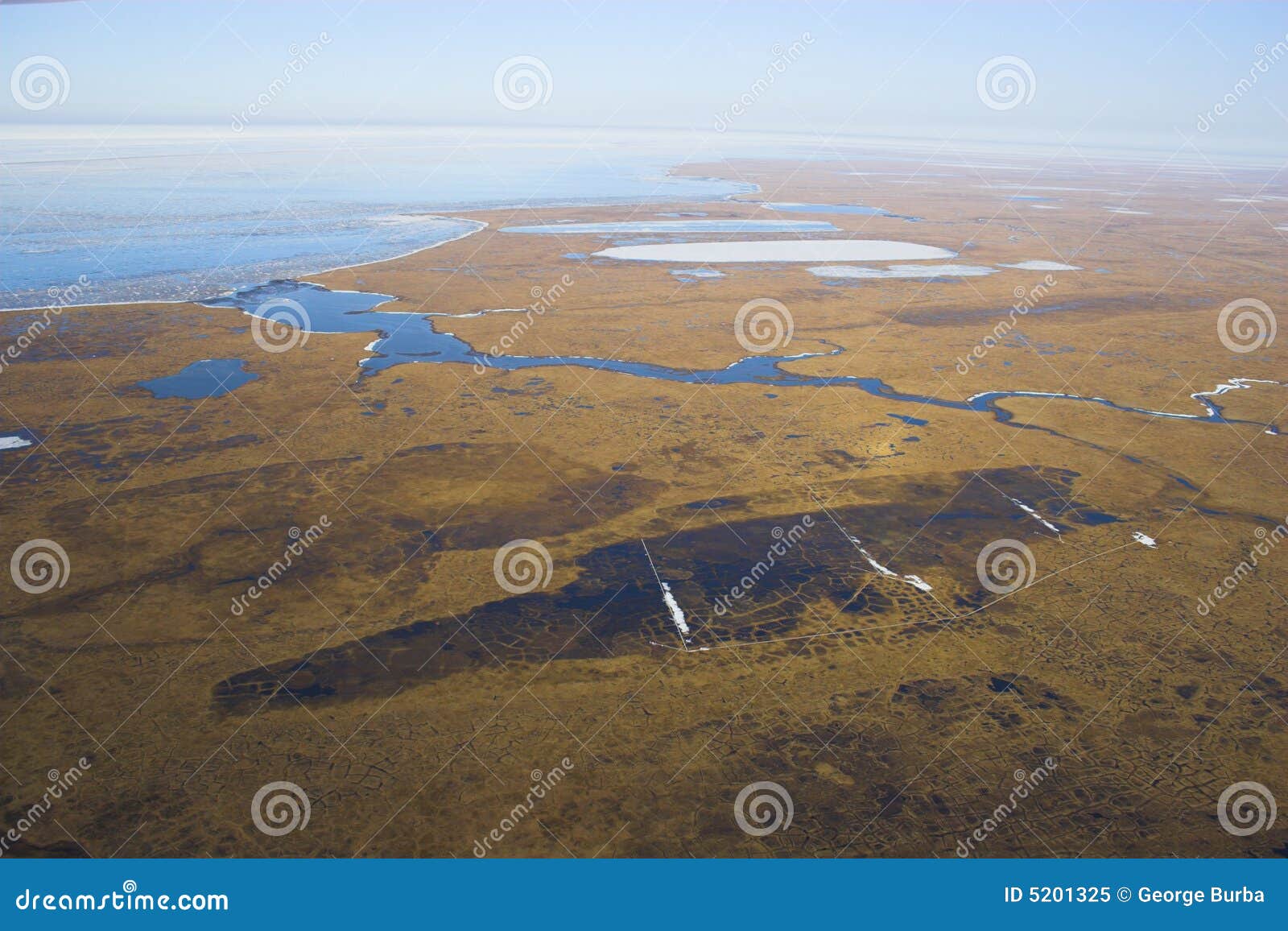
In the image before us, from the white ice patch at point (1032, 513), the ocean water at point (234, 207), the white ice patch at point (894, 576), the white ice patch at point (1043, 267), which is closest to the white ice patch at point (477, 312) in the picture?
the ocean water at point (234, 207)

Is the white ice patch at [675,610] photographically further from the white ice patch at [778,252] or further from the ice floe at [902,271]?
the white ice patch at [778,252]

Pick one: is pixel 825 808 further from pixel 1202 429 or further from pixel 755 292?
pixel 755 292

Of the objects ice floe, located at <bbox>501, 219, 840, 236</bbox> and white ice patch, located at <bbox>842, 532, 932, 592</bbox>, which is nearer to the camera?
white ice patch, located at <bbox>842, 532, 932, 592</bbox>

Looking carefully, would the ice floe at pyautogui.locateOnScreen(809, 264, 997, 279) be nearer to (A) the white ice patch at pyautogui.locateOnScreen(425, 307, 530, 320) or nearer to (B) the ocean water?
(A) the white ice patch at pyautogui.locateOnScreen(425, 307, 530, 320)

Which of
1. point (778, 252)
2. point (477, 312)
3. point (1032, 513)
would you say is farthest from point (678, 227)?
point (1032, 513)

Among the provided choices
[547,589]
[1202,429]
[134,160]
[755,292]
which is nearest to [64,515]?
[547,589]

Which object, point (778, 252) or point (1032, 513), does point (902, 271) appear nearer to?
point (778, 252)

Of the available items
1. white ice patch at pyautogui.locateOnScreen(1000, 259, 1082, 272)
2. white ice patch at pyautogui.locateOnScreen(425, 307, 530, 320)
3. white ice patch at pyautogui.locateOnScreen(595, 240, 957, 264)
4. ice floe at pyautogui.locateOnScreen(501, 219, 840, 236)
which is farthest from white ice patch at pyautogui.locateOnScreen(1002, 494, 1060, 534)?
ice floe at pyautogui.locateOnScreen(501, 219, 840, 236)
